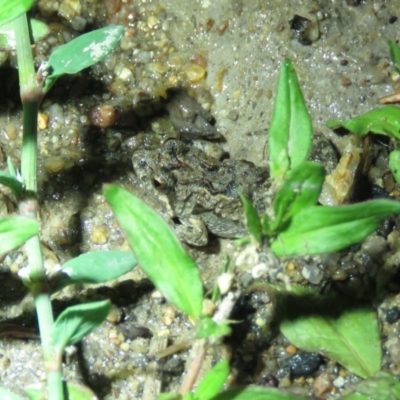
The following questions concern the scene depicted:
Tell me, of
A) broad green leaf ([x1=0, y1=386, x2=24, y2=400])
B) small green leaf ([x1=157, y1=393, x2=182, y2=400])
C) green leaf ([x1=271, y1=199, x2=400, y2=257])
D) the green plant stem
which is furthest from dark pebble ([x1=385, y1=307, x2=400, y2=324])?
broad green leaf ([x1=0, y1=386, x2=24, y2=400])

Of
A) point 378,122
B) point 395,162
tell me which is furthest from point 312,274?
point 378,122

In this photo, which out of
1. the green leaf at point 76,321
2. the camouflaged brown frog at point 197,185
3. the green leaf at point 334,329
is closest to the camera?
the green leaf at point 76,321

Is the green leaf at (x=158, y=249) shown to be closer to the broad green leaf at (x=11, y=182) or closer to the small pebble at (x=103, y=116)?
the broad green leaf at (x=11, y=182)

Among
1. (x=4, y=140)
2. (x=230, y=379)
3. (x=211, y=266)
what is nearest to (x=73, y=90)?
(x=4, y=140)

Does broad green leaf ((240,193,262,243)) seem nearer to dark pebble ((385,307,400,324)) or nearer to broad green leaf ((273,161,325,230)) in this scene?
broad green leaf ((273,161,325,230))

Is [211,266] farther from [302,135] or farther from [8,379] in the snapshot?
[302,135]

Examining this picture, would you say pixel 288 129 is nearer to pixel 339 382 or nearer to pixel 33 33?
pixel 339 382

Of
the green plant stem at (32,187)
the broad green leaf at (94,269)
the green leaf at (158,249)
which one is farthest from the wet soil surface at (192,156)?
the green leaf at (158,249)
